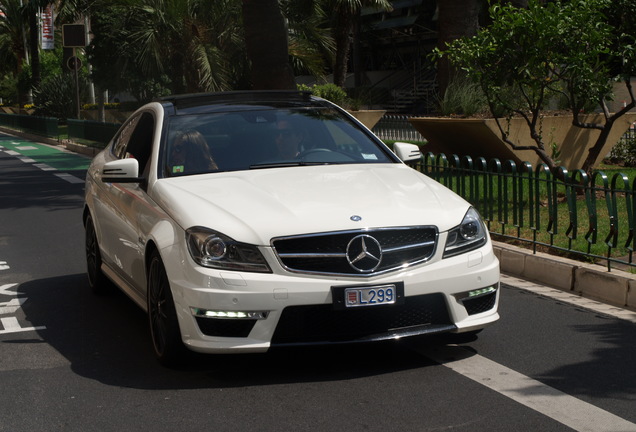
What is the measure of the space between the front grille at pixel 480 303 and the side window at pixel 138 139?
243 cm

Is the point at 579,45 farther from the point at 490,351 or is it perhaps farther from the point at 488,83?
the point at 490,351

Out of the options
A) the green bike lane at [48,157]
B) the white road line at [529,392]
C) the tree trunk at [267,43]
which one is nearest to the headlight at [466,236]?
the white road line at [529,392]

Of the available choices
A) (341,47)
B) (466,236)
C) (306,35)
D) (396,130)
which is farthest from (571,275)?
(341,47)

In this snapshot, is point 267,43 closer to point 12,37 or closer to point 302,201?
point 302,201

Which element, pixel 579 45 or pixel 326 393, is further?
pixel 579 45

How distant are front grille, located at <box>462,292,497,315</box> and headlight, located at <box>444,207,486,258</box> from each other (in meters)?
0.29

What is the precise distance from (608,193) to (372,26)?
52.8 meters

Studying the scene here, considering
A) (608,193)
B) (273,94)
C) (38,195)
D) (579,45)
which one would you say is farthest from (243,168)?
(38,195)

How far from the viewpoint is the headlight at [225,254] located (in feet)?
18.4

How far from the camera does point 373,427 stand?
4.92m

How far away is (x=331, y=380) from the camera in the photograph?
5.76 m

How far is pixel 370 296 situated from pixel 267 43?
42.5 feet

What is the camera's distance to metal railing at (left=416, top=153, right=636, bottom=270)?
27.9ft

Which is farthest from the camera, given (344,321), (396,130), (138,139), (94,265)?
(396,130)
